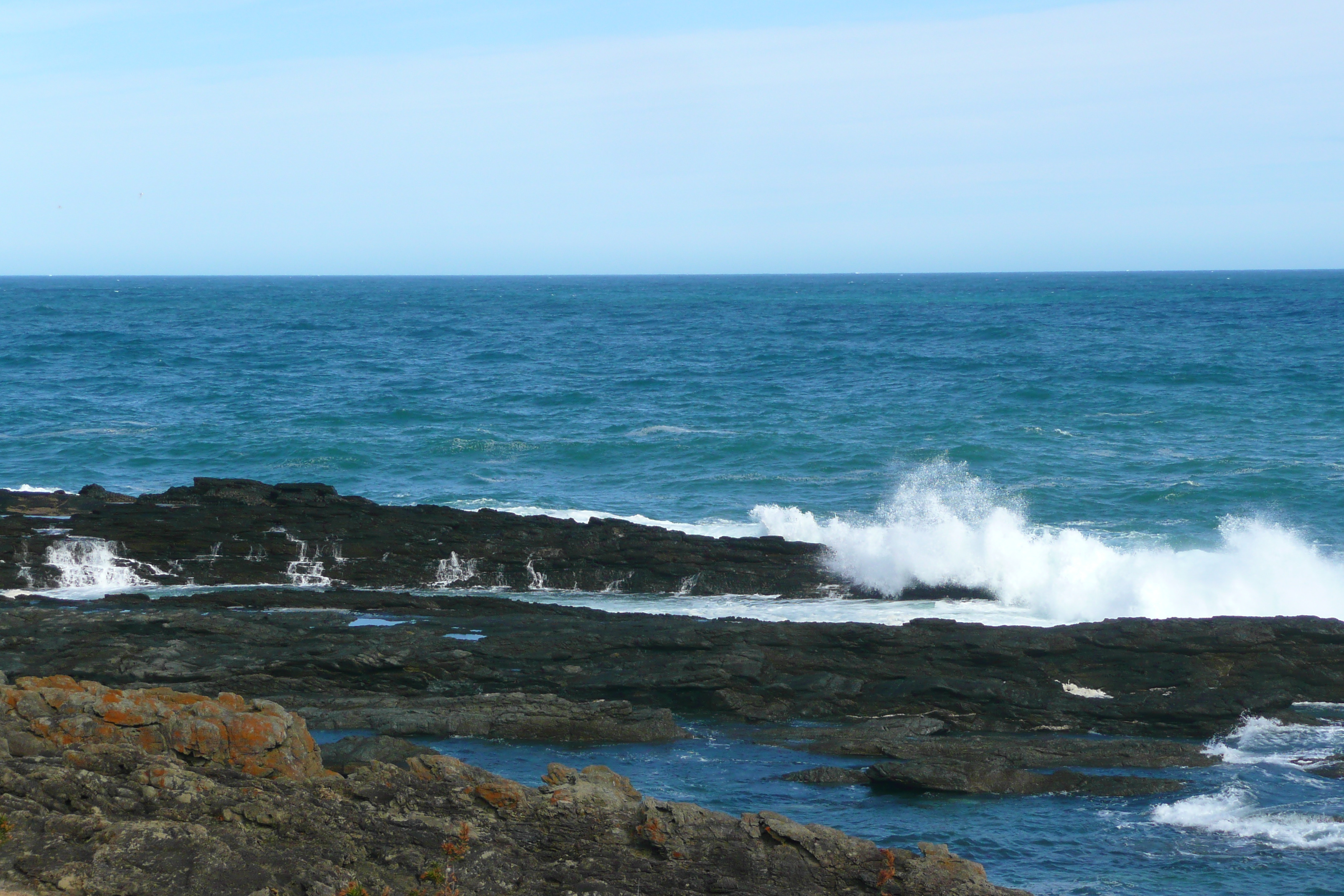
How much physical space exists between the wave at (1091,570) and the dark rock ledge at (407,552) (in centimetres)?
59

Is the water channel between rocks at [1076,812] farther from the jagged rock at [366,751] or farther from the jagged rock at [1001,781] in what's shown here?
the jagged rock at [366,751]

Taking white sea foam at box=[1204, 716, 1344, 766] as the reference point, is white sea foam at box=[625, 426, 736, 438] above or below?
above

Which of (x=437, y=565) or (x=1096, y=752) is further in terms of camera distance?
(x=437, y=565)

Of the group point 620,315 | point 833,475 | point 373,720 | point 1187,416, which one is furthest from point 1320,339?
point 373,720

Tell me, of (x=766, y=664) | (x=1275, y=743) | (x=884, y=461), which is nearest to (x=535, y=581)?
(x=766, y=664)

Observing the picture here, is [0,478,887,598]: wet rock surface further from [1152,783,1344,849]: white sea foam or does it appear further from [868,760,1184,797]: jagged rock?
[1152,783,1344,849]: white sea foam

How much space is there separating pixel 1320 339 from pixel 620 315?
215ft

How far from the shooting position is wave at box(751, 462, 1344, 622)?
21469 millimetres

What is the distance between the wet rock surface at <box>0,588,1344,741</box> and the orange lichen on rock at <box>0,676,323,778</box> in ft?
13.7

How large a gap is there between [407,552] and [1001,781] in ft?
43.9

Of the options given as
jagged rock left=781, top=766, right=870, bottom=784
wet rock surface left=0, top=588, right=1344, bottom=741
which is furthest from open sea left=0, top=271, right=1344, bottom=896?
wet rock surface left=0, top=588, right=1344, bottom=741

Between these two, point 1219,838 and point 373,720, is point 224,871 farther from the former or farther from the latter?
point 1219,838

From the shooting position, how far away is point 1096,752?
13.2 m

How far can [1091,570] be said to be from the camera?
885 inches
